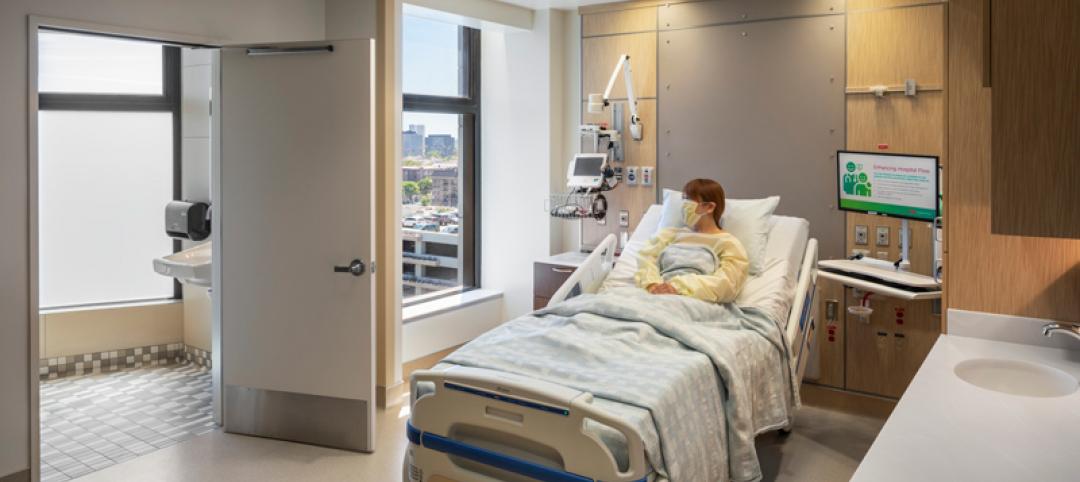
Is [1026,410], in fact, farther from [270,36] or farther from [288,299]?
[270,36]

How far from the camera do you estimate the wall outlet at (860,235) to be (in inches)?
162

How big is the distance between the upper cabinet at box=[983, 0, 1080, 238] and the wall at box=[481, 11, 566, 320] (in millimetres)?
3609

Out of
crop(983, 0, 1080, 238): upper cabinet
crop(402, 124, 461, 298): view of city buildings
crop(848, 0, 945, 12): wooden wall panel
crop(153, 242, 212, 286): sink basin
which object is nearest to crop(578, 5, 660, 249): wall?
crop(402, 124, 461, 298): view of city buildings

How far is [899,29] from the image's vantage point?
12.8 feet

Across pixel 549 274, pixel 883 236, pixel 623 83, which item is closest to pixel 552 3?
pixel 623 83

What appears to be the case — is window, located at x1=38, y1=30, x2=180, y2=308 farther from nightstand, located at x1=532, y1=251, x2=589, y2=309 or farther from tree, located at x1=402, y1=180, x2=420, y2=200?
nightstand, located at x1=532, y1=251, x2=589, y2=309

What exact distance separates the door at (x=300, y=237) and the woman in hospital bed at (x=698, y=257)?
1321 millimetres

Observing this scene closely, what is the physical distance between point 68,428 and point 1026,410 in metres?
4.02

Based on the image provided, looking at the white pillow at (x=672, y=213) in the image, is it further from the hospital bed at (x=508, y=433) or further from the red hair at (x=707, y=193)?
the hospital bed at (x=508, y=433)

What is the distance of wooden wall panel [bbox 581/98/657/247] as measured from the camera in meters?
4.79

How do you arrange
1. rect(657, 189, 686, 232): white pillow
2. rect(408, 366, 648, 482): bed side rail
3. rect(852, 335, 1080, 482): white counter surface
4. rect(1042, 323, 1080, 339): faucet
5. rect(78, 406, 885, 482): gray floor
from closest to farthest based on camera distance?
rect(852, 335, 1080, 482): white counter surface < rect(1042, 323, 1080, 339): faucet < rect(408, 366, 648, 482): bed side rail < rect(78, 406, 885, 482): gray floor < rect(657, 189, 686, 232): white pillow

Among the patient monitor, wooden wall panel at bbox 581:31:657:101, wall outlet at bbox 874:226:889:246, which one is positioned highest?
wooden wall panel at bbox 581:31:657:101

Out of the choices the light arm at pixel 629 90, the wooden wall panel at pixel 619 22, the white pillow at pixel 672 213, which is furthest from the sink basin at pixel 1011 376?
the wooden wall panel at pixel 619 22

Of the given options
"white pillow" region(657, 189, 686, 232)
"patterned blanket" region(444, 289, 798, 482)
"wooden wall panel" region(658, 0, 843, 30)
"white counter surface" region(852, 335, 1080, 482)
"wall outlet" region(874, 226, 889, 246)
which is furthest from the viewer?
"wooden wall panel" region(658, 0, 843, 30)
